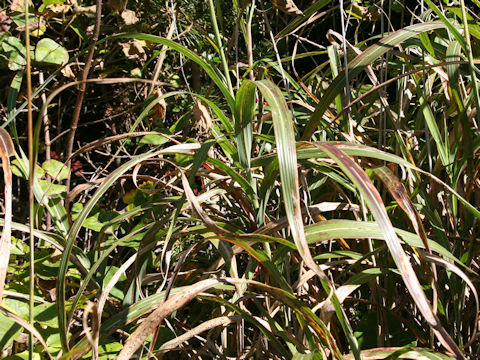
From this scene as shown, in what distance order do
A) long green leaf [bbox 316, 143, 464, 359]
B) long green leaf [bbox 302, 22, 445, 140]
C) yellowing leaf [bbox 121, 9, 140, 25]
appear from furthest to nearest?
yellowing leaf [bbox 121, 9, 140, 25], long green leaf [bbox 302, 22, 445, 140], long green leaf [bbox 316, 143, 464, 359]

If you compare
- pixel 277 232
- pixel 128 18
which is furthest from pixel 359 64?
pixel 128 18

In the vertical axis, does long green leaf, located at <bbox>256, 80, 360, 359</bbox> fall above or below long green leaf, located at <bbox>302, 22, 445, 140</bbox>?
below

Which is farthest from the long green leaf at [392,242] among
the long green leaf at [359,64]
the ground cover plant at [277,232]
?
the long green leaf at [359,64]

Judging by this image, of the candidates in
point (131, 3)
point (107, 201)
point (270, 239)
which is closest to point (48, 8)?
point (131, 3)

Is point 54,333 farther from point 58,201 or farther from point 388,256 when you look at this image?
point 388,256

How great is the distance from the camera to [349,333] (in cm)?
80

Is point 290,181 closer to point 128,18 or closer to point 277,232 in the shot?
point 277,232

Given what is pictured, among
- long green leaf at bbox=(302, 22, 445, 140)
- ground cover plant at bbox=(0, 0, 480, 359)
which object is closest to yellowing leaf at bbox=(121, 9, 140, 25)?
ground cover plant at bbox=(0, 0, 480, 359)

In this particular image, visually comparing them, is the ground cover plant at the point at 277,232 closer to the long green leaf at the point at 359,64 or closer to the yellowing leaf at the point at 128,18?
the long green leaf at the point at 359,64

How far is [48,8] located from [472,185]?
1.25 m

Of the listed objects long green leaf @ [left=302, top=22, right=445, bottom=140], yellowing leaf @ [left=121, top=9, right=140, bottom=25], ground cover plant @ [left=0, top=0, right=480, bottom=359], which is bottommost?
ground cover plant @ [left=0, top=0, right=480, bottom=359]

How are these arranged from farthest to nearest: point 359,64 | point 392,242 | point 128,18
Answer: point 128,18 → point 359,64 → point 392,242

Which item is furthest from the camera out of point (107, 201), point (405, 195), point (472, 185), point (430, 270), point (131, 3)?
point (131, 3)

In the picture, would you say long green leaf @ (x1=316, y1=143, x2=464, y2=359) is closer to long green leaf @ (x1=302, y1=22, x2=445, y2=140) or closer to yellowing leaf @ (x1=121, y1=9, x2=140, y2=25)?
long green leaf @ (x1=302, y1=22, x2=445, y2=140)
